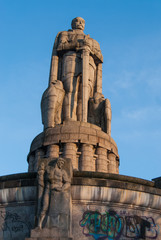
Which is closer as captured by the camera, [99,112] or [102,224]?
[102,224]

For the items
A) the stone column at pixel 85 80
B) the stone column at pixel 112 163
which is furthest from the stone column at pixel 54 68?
the stone column at pixel 112 163

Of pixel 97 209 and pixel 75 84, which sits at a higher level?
pixel 75 84

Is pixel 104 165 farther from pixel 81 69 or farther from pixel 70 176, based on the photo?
pixel 70 176

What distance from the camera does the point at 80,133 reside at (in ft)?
53.6

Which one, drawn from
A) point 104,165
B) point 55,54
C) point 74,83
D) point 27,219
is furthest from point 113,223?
point 55,54

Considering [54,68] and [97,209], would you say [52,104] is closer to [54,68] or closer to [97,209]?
[54,68]

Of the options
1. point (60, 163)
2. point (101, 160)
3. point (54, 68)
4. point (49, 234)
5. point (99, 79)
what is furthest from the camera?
point (99, 79)

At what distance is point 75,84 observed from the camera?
19.0 m

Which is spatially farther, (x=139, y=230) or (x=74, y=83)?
(x=74, y=83)

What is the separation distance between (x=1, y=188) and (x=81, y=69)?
10.3 metres

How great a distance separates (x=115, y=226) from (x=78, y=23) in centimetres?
1417

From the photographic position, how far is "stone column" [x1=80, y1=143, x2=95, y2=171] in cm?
1564

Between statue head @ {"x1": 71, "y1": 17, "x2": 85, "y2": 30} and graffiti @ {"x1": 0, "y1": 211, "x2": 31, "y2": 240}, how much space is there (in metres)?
13.7

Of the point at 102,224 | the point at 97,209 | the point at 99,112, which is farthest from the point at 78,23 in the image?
the point at 102,224
